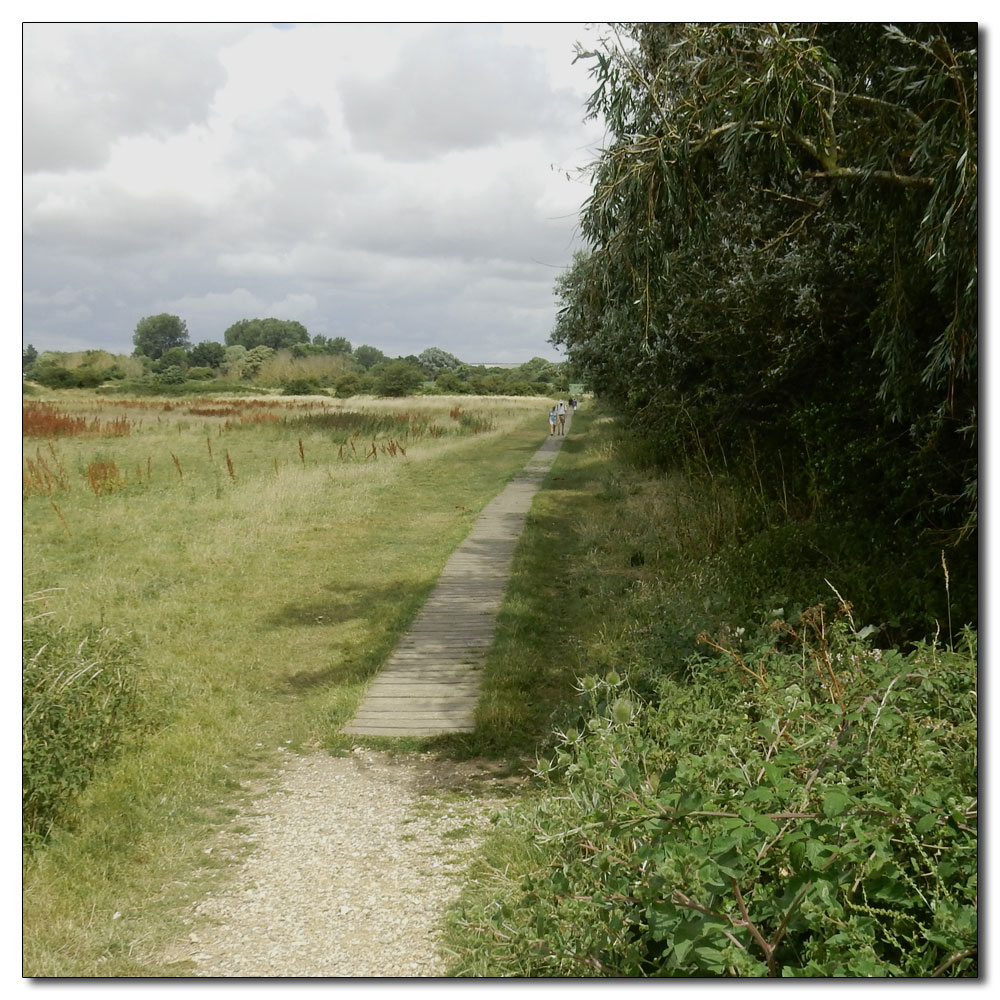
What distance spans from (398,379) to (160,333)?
39565mm

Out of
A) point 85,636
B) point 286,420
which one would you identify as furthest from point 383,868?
point 286,420

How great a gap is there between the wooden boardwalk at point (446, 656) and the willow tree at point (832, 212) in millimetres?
2954

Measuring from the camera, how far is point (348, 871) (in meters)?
3.92

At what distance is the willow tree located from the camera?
167 inches

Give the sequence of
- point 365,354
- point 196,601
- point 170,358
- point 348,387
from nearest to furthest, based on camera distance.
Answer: point 170,358 < point 196,601 < point 365,354 < point 348,387

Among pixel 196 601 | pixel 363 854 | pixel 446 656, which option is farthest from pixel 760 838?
pixel 196 601

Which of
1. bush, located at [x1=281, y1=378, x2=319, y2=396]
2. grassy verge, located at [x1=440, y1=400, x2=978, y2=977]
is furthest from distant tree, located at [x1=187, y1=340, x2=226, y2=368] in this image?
bush, located at [x1=281, y1=378, x2=319, y2=396]

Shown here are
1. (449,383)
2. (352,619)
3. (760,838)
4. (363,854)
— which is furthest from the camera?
(449,383)

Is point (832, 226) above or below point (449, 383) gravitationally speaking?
below

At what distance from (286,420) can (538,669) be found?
24.0m

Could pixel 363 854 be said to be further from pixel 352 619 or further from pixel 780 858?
pixel 352 619

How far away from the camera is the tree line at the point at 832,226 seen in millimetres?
4277

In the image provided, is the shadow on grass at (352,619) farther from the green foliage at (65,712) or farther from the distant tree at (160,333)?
the distant tree at (160,333)
